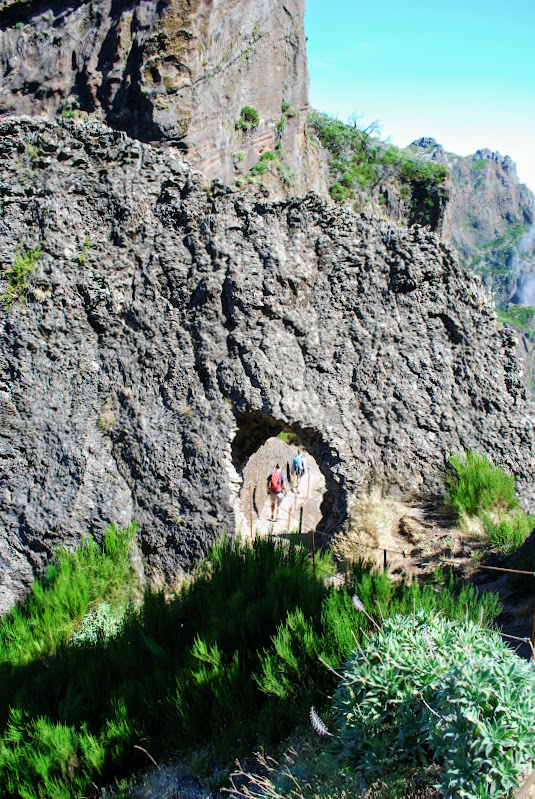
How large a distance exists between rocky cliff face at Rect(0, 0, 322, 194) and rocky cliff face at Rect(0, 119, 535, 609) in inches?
563

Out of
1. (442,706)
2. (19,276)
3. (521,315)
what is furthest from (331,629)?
(521,315)

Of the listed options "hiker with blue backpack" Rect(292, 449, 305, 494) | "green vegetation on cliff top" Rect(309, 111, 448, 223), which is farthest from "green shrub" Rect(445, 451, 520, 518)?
"green vegetation on cliff top" Rect(309, 111, 448, 223)

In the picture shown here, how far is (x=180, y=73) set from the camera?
19188mm

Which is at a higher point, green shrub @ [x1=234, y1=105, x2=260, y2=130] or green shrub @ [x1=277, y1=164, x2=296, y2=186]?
green shrub @ [x1=234, y1=105, x2=260, y2=130]

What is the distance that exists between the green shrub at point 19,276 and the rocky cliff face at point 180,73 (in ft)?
48.0

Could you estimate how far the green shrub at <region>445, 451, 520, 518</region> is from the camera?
500 centimetres

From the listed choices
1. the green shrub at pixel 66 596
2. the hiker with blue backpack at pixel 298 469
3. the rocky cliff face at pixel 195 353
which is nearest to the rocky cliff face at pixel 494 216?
the hiker with blue backpack at pixel 298 469

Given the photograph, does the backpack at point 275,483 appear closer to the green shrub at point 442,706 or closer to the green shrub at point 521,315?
the green shrub at point 442,706

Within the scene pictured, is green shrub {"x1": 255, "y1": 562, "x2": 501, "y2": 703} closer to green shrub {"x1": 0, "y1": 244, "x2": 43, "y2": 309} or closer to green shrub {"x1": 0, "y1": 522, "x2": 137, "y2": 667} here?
green shrub {"x1": 0, "y1": 522, "x2": 137, "y2": 667}

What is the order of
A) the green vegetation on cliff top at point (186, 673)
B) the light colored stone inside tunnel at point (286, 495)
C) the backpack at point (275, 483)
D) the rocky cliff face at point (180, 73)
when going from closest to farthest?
the green vegetation on cliff top at point (186, 673) < the light colored stone inside tunnel at point (286, 495) < the backpack at point (275, 483) < the rocky cliff face at point (180, 73)

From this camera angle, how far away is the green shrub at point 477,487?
5.00 metres

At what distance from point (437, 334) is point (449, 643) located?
152 inches

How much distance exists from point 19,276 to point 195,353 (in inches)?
73.2

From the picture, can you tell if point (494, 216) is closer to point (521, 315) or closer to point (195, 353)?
point (521, 315)
